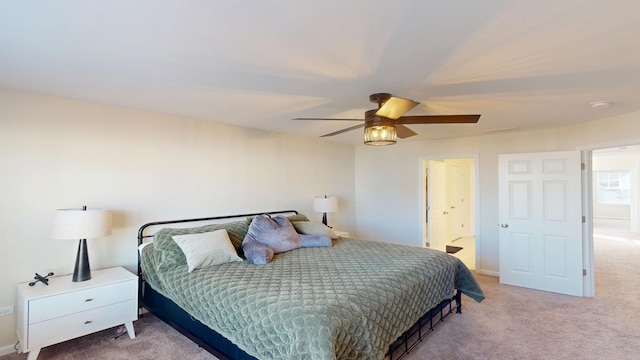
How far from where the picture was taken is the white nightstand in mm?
2473

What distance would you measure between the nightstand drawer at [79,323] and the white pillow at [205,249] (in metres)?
0.70

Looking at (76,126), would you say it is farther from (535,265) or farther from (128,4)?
(535,265)

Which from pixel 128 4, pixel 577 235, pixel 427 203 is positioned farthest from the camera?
pixel 427 203

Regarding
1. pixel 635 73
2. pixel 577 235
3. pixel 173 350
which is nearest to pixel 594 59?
pixel 635 73

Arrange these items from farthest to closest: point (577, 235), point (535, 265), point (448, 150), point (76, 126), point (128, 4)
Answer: point (448, 150), point (535, 265), point (577, 235), point (76, 126), point (128, 4)

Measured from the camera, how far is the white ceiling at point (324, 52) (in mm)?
1503

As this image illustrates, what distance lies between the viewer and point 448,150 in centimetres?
545

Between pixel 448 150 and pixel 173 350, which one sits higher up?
pixel 448 150

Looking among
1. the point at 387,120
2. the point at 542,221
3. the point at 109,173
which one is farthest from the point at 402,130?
the point at 109,173

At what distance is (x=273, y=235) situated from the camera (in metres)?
3.69

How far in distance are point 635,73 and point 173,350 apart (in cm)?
438

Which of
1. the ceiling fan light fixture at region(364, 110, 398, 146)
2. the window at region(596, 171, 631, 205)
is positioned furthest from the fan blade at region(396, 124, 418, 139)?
the window at region(596, 171, 631, 205)

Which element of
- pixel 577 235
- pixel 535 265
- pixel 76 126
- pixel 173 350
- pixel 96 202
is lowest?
pixel 173 350

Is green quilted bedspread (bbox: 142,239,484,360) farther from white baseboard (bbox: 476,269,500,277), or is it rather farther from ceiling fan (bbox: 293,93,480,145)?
white baseboard (bbox: 476,269,500,277)
